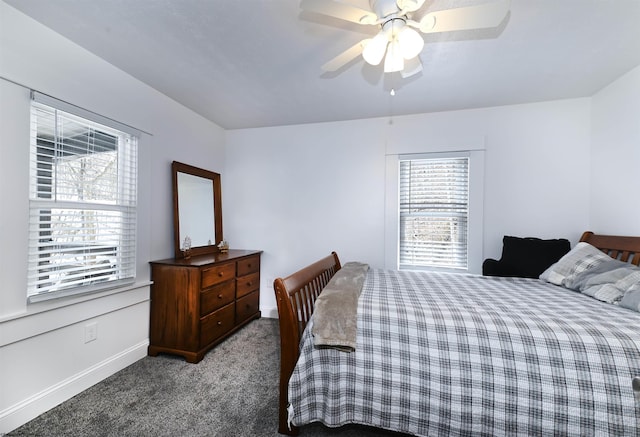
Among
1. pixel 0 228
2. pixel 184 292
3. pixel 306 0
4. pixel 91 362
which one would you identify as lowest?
pixel 91 362

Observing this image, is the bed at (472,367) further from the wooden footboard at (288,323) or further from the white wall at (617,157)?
the white wall at (617,157)

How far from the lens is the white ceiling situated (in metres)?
1.51

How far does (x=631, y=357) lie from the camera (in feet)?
3.62

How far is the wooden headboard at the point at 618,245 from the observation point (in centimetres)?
193

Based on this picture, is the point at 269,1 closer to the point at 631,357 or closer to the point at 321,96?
the point at 321,96

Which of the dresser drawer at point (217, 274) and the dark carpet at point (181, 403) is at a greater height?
the dresser drawer at point (217, 274)

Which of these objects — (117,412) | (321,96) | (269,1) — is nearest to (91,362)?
(117,412)

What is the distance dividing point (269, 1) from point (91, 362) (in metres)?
2.67

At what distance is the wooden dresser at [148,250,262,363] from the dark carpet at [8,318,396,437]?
5.2 inches

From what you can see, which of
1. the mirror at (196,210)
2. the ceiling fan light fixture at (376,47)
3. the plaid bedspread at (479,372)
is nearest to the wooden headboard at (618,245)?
the plaid bedspread at (479,372)

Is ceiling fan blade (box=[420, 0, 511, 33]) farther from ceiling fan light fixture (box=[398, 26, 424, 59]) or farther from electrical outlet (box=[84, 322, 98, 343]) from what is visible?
electrical outlet (box=[84, 322, 98, 343])

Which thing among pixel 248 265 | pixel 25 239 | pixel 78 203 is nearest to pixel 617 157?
pixel 248 265

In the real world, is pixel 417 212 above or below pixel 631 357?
above

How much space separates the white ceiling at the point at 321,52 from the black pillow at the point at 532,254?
138 cm
